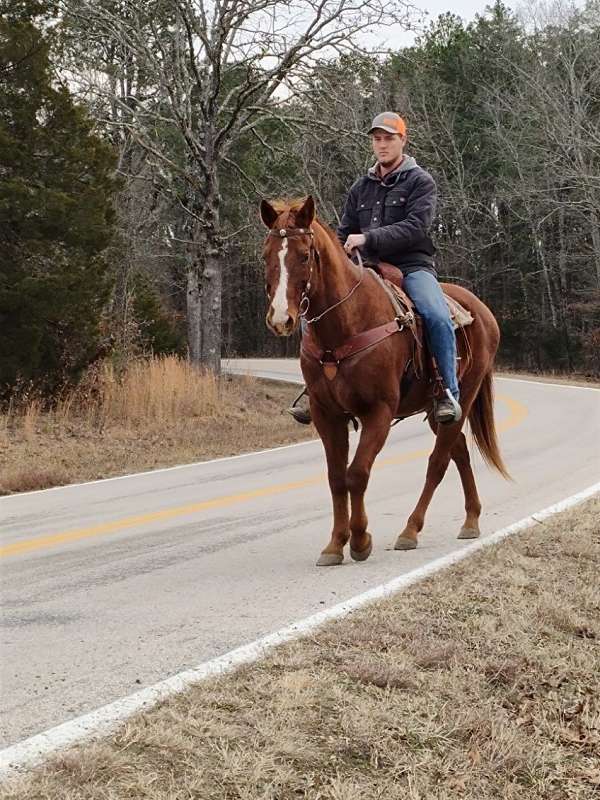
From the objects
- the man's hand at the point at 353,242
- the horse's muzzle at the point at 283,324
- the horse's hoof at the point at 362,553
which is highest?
the man's hand at the point at 353,242

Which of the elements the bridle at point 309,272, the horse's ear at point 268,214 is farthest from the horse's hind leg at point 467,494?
the horse's ear at point 268,214

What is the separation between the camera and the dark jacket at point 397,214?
6.62 m

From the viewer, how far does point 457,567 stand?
239 inches

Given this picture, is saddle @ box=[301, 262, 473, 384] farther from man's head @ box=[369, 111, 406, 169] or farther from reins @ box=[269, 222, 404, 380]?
man's head @ box=[369, 111, 406, 169]

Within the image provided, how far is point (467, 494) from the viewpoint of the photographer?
24.8 feet

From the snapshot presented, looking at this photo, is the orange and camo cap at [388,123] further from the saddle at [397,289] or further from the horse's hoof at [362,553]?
the horse's hoof at [362,553]

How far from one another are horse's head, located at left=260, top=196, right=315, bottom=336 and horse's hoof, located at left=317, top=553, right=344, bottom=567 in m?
1.84

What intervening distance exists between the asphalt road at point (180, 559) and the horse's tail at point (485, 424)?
0.56 m

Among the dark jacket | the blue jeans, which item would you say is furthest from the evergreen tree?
the blue jeans

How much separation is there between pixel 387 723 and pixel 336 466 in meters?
3.04

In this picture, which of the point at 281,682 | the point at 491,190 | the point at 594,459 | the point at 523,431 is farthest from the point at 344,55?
the point at 491,190

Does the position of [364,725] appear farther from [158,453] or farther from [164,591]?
[158,453]

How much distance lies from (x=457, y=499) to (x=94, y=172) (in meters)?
10.7

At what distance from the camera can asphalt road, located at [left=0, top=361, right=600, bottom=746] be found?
4.24 metres
